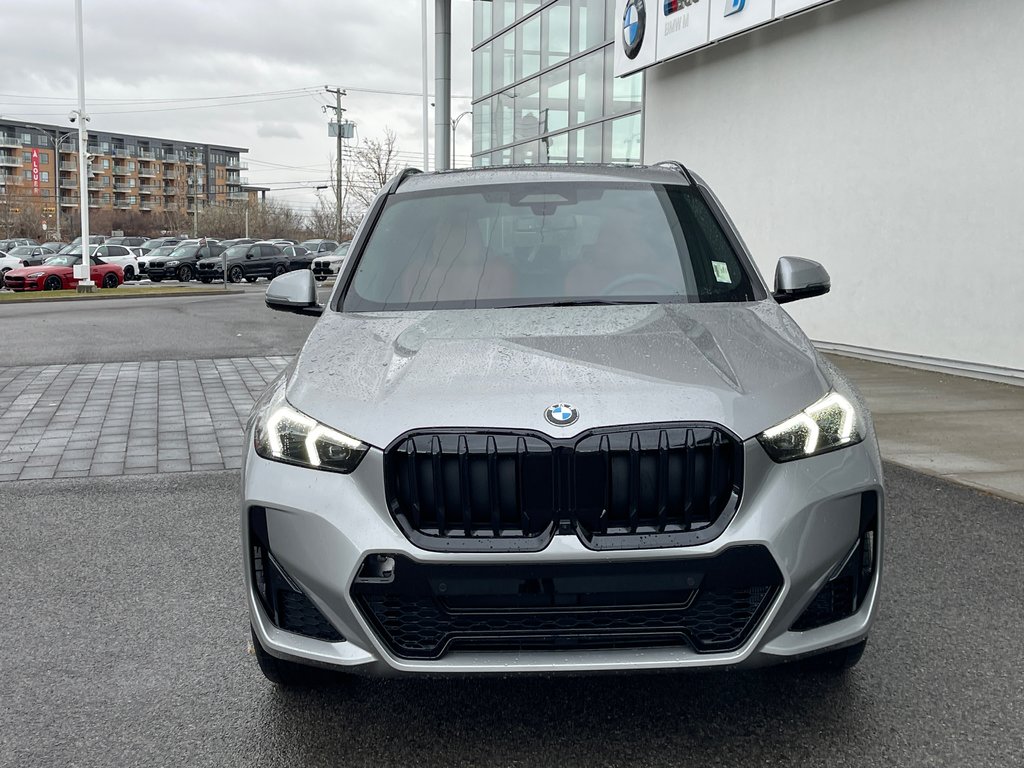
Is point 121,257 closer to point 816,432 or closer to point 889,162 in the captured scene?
point 889,162

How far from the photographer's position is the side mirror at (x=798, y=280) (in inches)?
163

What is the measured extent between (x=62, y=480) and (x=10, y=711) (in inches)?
132

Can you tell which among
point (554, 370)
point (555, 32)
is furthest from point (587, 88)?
point (554, 370)

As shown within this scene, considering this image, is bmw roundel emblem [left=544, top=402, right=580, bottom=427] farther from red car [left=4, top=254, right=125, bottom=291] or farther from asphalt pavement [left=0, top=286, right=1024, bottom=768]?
red car [left=4, top=254, right=125, bottom=291]

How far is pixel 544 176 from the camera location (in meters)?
4.48

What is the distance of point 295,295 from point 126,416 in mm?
4919

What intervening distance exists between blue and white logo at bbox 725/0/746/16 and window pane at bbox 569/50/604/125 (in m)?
6.27

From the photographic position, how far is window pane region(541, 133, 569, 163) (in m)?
22.3

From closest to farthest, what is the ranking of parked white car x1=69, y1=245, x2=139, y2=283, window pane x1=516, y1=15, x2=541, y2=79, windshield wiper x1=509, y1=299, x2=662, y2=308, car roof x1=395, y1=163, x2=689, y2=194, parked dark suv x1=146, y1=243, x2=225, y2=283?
windshield wiper x1=509, y1=299, x2=662, y2=308 → car roof x1=395, y1=163, x2=689, y2=194 → window pane x1=516, y1=15, x2=541, y2=79 → parked dark suv x1=146, y1=243, x2=225, y2=283 → parked white car x1=69, y1=245, x2=139, y2=283

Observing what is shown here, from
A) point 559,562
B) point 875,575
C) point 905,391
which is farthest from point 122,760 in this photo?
point 905,391

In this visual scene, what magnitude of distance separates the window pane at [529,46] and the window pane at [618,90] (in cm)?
387

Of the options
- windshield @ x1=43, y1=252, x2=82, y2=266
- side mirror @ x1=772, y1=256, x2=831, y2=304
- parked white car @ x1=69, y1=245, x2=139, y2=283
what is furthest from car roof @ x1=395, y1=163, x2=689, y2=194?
parked white car @ x1=69, y1=245, x2=139, y2=283

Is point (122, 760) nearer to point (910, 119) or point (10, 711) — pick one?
point (10, 711)

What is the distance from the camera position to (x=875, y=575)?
9.25 ft
